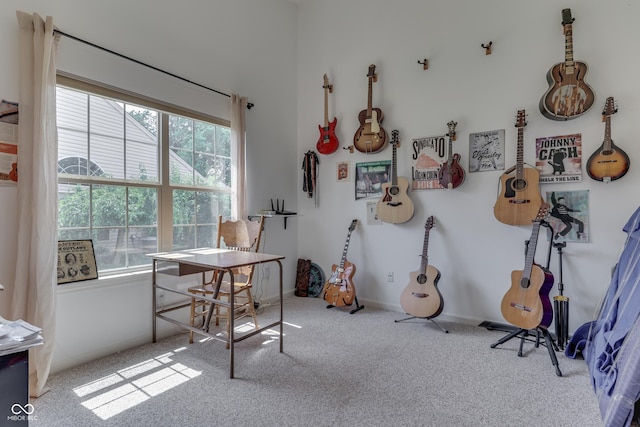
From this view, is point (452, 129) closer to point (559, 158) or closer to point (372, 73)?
point (559, 158)

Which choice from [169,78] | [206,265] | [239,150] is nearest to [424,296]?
[206,265]

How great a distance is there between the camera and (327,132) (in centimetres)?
402

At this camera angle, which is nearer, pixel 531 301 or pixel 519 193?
pixel 531 301

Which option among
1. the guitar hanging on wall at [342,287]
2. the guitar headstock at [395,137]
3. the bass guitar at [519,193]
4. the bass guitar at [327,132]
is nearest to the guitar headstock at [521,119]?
the bass guitar at [519,193]

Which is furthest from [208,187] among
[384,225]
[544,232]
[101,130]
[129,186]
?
[544,232]

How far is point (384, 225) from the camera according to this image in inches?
146

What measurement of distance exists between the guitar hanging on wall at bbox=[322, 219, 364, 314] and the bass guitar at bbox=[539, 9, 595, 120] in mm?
2290

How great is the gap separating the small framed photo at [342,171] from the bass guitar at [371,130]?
0.25 metres

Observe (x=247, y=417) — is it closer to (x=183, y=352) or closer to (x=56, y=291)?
(x=183, y=352)

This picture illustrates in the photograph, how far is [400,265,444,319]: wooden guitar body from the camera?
3.04m

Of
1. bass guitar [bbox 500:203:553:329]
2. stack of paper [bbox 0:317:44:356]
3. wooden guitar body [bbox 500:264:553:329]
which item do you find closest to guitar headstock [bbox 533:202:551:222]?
bass guitar [bbox 500:203:553:329]

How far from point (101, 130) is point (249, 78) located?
166 cm

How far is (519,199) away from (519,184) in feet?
0.42

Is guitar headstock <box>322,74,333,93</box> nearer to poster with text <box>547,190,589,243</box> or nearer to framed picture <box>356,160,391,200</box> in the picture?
framed picture <box>356,160,391,200</box>
